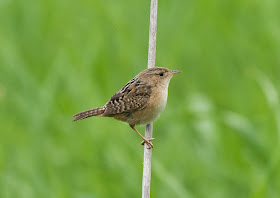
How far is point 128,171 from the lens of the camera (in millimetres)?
5531

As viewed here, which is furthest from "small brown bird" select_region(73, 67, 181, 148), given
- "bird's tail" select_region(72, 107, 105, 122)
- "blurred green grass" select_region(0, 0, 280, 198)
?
"blurred green grass" select_region(0, 0, 280, 198)

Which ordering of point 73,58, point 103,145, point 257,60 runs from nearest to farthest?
point 103,145 → point 73,58 → point 257,60

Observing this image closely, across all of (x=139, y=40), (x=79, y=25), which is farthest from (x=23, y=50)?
(x=139, y=40)

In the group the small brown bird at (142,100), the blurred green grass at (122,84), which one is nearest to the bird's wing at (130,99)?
the small brown bird at (142,100)

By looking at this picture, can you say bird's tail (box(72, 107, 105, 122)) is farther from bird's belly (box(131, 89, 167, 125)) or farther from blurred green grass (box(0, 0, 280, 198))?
blurred green grass (box(0, 0, 280, 198))

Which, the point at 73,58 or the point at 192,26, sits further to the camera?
the point at 192,26

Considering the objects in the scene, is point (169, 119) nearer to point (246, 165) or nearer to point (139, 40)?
point (246, 165)

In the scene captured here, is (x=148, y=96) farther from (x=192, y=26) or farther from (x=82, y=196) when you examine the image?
(x=192, y=26)

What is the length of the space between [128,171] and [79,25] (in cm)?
252

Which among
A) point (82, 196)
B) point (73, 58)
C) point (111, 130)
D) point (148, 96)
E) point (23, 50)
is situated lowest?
point (82, 196)

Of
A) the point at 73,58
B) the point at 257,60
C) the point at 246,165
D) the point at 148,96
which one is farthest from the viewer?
the point at 257,60

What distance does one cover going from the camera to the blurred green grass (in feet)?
18.3

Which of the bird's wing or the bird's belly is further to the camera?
the bird's wing

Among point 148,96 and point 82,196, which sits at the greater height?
point 148,96
